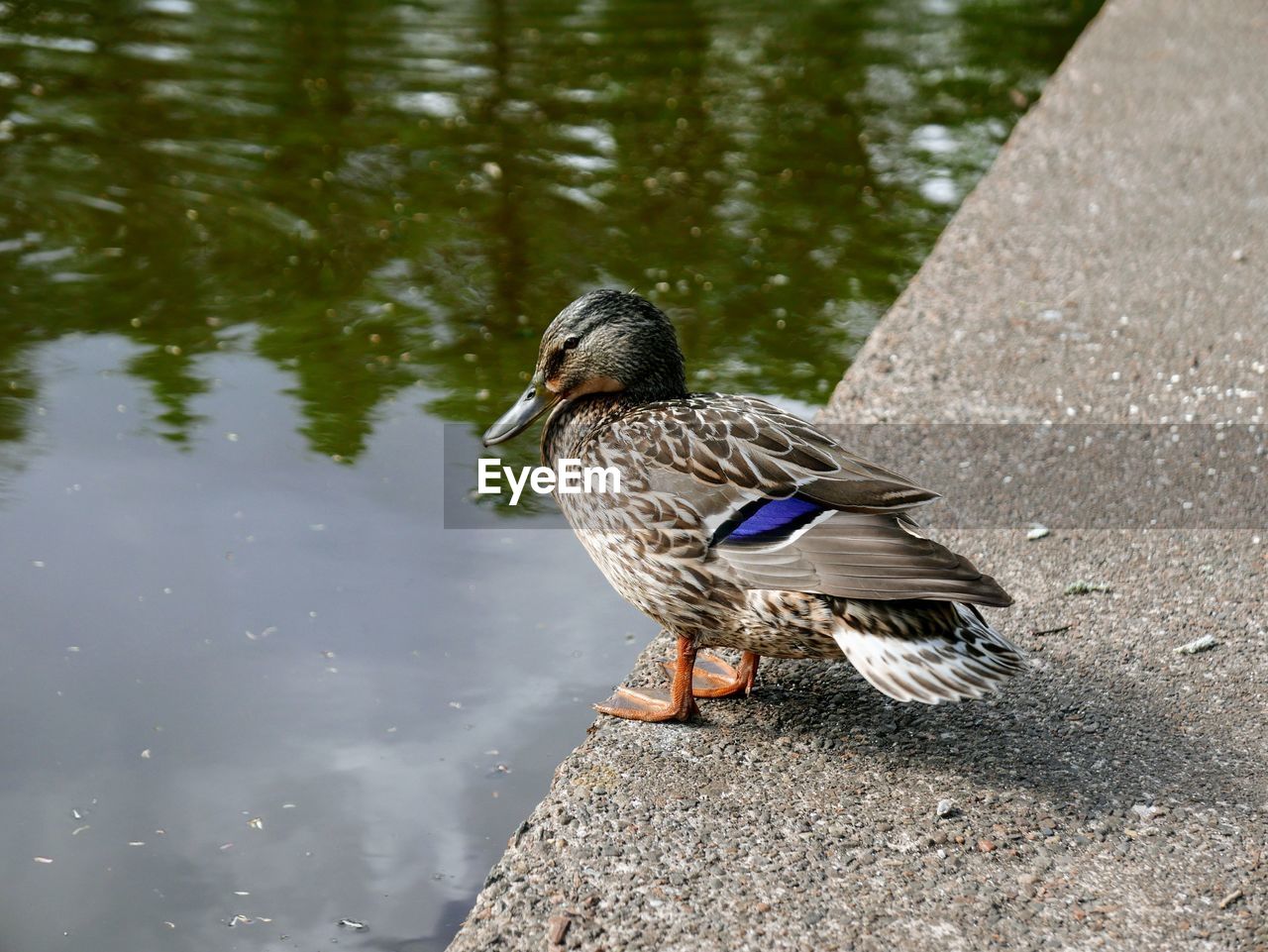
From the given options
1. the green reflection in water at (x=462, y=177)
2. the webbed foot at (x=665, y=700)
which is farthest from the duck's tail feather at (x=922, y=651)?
the green reflection in water at (x=462, y=177)

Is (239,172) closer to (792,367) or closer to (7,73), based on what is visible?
(7,73)

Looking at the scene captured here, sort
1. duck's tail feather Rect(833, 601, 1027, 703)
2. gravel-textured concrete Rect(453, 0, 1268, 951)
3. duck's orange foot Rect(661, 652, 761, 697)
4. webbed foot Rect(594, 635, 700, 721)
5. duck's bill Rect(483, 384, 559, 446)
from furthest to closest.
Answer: duck's bill Rect(483, 384, 559, 446), duck's orange foot Rect(661, 652, 761, 697), webbed foot Rect(594, 635, 700, 721), duck's tail feather Rect(833, 601, 1027, 703), gravel-textured concrete Rect(453, 0, 1268, 951)

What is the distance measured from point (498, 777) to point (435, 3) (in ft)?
22.9

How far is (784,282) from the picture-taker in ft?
21.2

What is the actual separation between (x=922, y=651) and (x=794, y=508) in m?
0.43

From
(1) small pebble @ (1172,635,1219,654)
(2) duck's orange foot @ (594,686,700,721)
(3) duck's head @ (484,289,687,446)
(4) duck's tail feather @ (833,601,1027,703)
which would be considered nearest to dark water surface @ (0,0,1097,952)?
(2) duck's orange foot @ (594,686,700,721)

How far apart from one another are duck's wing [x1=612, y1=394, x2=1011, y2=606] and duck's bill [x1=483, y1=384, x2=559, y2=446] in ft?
1.13

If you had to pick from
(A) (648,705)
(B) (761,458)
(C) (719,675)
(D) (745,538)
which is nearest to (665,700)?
(A) (648,705)

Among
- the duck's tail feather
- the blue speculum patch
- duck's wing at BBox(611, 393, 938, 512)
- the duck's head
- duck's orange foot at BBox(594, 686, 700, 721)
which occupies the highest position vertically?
the duck's head

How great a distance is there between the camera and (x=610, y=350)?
363 cm

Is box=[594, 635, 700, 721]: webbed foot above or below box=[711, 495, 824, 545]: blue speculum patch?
below

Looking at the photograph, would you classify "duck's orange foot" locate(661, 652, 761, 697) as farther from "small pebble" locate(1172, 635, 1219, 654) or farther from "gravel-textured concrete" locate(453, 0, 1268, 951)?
"small pebble" locate(1172, 635, 1219, 654)

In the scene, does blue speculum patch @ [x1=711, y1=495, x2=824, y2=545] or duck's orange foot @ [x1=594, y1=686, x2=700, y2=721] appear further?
duck's orange foot @ [x1=594, y1=686, x2=700, y2=721]

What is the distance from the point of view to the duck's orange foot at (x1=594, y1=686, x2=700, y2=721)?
3494mm
